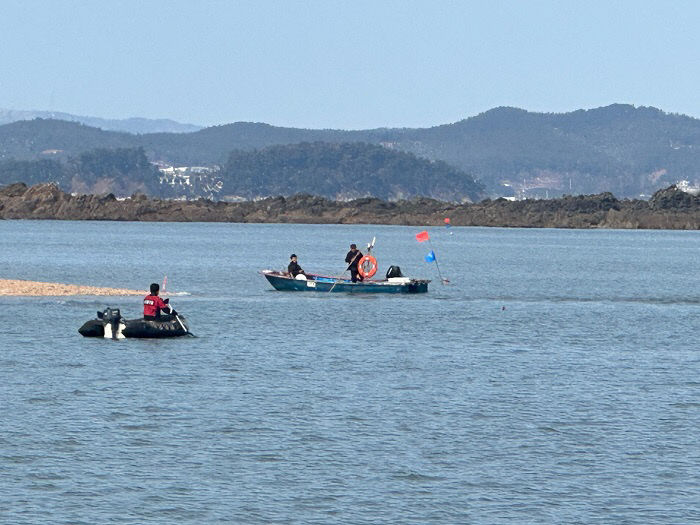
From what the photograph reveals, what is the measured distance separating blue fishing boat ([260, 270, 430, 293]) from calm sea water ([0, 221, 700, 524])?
340 centimetres

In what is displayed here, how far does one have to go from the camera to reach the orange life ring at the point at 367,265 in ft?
236

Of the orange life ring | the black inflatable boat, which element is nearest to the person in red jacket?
the black inflatable boat

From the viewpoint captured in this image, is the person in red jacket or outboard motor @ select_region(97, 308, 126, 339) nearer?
the person in red jacket

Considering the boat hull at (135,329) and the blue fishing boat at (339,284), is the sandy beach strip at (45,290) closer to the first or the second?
the blue fishing boat at (339,284)

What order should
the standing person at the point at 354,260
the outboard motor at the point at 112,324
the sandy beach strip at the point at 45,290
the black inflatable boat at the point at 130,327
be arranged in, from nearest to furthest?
the black inflatable boat at the point at 130,327, the outboard motor at the point at 112,324, the sandy beach strip at the point at 45,290, the standing person at the point at 354,260

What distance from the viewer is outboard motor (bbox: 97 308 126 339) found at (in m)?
48.6

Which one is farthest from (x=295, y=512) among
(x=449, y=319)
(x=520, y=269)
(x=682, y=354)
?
(x=520, y=269)

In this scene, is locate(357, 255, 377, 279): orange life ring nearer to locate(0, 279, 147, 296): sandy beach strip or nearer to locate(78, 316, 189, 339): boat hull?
locate(0, 279, 147, 296): sandy beach strip

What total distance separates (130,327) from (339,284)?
82.5ft

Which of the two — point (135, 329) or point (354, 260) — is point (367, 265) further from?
point (135, 329)

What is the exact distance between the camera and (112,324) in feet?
160

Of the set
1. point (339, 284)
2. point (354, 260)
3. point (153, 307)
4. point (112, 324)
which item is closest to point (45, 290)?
point (339, 284)

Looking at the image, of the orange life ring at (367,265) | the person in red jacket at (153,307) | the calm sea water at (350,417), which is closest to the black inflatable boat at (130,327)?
the person in red jacket at (153,307)

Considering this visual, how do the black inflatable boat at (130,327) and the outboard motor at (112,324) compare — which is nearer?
the black inflatable boat at (130,327)
